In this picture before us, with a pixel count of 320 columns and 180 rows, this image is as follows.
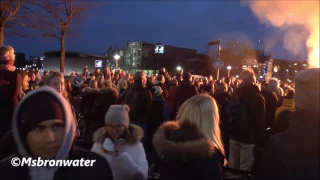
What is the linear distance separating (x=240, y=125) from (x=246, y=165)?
788mm

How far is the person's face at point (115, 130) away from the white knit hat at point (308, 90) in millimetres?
2090

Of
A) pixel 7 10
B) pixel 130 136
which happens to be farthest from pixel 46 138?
pixel 7 10

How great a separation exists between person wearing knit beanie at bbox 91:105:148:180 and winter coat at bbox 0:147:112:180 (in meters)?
1.15

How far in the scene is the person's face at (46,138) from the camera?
6.72 ft

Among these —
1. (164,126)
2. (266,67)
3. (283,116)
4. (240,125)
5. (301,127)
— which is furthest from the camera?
(266,67)

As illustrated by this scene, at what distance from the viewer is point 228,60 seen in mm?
72500

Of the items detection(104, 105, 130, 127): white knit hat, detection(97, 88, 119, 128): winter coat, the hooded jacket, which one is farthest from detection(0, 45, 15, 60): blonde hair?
detection(97, 88, 119, 128): winter coat

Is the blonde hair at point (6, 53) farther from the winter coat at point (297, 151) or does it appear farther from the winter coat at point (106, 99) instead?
the winter coat at point (106, 99)

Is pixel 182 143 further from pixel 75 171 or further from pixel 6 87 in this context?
pixel 6 87

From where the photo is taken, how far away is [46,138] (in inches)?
80.4

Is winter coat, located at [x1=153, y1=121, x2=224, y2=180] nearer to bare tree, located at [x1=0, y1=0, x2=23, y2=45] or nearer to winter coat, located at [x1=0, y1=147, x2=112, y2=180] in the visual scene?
winter coat, located at [x1=0, y1=147, x2=112, y2=180]

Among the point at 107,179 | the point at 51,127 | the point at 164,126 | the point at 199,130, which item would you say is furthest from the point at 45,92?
the point at 199,130

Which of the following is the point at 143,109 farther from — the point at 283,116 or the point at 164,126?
the point at 164,126

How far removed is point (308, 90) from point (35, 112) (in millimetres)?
1806
